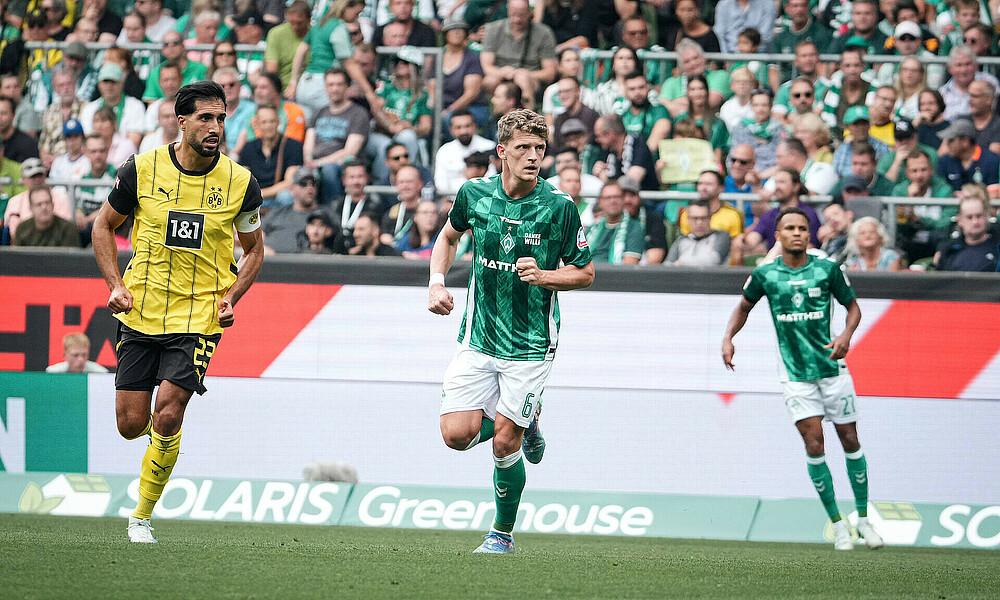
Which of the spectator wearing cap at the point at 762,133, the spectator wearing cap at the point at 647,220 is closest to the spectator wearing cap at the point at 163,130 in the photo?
the spectator wearing cap at the point at 647,220

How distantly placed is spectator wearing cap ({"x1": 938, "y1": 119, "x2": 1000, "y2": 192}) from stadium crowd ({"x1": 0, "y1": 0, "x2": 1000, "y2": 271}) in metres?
0.02

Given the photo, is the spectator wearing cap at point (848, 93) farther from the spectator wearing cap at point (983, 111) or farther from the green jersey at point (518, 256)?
the green jersey at point (518, 256)

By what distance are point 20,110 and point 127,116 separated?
1.24 meters

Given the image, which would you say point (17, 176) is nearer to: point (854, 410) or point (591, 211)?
point (591, 211)

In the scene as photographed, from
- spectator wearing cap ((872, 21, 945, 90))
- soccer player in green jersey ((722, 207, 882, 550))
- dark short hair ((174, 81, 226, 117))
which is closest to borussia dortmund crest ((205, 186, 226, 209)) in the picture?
dark short hair ((174, 81, 226, 117))

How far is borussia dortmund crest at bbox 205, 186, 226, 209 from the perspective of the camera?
253 inches

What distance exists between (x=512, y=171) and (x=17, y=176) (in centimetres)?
847

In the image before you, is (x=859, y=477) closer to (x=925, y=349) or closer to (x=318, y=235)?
(x=925, y=349)

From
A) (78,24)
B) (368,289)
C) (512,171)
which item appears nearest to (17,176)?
(78,24)

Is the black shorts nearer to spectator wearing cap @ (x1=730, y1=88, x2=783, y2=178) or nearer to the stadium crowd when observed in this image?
the stadium crowd

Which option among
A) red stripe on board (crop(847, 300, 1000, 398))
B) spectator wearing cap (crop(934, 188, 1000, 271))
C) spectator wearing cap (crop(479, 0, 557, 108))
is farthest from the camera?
spectator wearing cap (crop(479, 0, 557, 108))

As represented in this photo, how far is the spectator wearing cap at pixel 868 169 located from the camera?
38.0 ft

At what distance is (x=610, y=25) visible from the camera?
13.9 metres

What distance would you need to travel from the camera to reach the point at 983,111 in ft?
39.6
